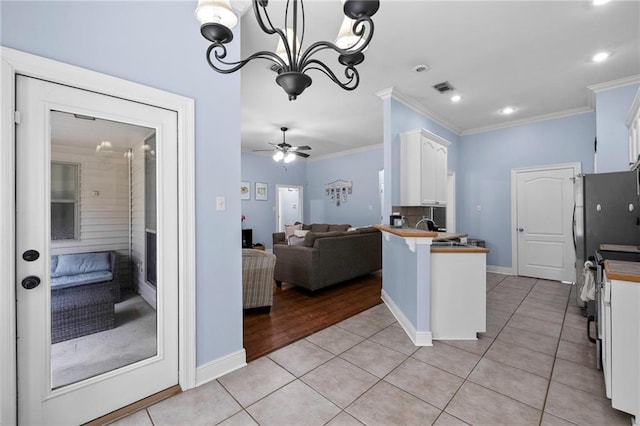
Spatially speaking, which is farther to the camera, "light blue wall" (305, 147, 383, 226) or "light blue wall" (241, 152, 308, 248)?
"light blue wall" (241, 152, 308, 248)

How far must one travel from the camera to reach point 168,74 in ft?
5.93

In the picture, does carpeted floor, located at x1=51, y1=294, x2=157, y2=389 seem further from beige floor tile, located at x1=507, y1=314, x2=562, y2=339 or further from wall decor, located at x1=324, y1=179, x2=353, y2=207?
wall decor, located at x1=324, y1=179, x2=353, y2=207

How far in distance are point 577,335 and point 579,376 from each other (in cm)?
89

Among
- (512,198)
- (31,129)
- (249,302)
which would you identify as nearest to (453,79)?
(512,198)

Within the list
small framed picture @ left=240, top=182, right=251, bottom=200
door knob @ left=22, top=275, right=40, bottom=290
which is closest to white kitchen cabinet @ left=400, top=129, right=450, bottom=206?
door knob @ left=22, top=275, right=40, bottom=290

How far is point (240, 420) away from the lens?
63.5 inches

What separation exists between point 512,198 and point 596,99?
1.81 meters

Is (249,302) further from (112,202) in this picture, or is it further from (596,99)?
(596,99)

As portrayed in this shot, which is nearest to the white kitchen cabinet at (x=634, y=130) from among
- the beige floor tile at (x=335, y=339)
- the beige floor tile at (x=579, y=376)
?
the beige floor tile at (x=579, y=376)

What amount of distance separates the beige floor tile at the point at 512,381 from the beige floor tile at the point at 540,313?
1396 millimetres

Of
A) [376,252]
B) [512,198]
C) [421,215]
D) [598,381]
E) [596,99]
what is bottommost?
[598,381]

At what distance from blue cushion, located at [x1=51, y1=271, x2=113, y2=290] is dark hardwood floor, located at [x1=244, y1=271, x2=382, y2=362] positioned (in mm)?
1229

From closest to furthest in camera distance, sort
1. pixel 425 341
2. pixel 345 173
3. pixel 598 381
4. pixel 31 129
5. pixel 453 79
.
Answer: pixel 31 129 < pixel 598 381 < pixel 425 341 < pixel 453 79 < pixel 345 173

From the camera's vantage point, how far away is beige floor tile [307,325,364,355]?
8.07 feet
